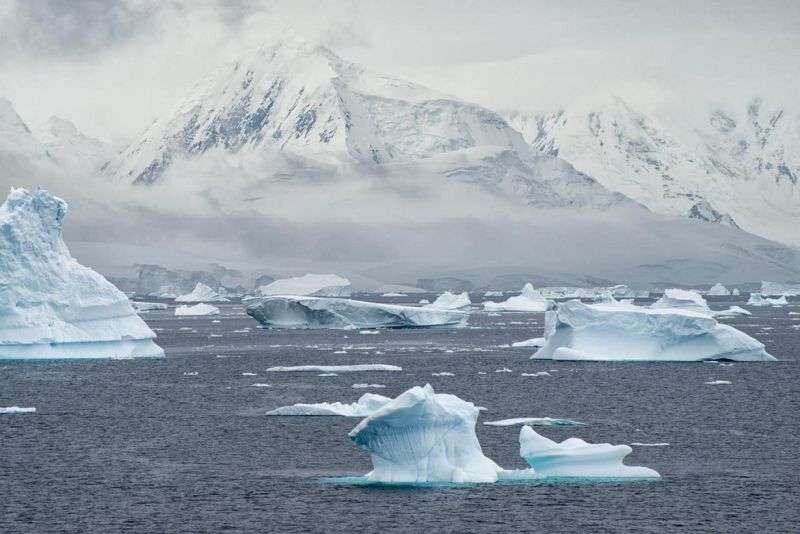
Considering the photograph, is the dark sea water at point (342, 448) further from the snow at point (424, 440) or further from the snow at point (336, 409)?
the snow at point (336, 409)

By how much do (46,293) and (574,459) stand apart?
3529 centimetres

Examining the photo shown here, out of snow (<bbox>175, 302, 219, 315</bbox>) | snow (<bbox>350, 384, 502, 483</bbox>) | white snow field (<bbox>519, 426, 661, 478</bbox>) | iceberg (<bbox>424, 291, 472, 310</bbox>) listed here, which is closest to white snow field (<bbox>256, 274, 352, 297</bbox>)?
snow (<bbox>175, 302, 219, 315</bbox>)

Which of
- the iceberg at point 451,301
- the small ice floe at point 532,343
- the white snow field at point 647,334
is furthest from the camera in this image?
the iceberg at point 451,301

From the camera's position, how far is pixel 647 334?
64750 mm

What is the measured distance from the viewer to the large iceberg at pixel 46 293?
201 ft

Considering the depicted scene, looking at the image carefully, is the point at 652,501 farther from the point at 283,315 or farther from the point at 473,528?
the point at 283,315

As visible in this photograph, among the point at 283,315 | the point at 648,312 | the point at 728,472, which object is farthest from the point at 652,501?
the point at 283,315

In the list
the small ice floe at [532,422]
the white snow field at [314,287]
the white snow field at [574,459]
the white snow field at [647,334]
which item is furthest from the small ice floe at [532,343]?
the white snow field at [314,287]

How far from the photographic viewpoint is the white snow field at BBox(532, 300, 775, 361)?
62688 millimetres

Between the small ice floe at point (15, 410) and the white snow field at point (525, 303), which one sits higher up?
the white snow field at point (525, 303)

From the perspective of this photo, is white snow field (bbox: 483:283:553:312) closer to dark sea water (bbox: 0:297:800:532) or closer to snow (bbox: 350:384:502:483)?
dark sea water (bbox: 0:297:800:532)

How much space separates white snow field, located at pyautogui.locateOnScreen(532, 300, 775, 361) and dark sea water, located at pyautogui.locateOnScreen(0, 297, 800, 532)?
0.98 metres

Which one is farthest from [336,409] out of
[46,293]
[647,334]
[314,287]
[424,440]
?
[314,287]

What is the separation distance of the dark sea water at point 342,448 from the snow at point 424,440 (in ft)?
1.53
